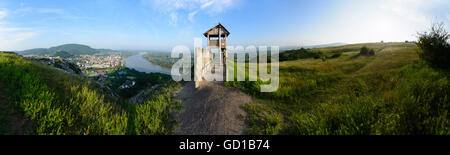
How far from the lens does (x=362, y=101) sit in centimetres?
351

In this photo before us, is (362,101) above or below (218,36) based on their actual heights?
below

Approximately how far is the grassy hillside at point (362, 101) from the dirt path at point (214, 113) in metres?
0.48

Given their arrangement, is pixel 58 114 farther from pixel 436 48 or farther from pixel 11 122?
pixel 436 48

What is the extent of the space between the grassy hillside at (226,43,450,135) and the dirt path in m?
0.48

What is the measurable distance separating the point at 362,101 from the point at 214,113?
444cm

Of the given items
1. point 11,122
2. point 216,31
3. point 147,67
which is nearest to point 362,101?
point 216,31

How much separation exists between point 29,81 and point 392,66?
1554 centimetres

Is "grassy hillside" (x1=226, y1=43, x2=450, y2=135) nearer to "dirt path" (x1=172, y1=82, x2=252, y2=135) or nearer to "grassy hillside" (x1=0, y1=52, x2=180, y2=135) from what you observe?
"dirt path" (x1=172, y1=82, x2=252, y2=135)

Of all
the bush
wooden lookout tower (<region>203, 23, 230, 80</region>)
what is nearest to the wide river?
wooden lookout tower (<region>203, 23, 230, 80</region>)

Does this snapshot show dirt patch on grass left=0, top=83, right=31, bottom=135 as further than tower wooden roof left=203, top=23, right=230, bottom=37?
No

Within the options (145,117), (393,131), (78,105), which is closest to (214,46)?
(145,117)

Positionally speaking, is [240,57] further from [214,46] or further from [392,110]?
[392,110]

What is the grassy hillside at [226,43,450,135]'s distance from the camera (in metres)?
2.58

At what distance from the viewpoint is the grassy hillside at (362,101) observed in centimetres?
258
